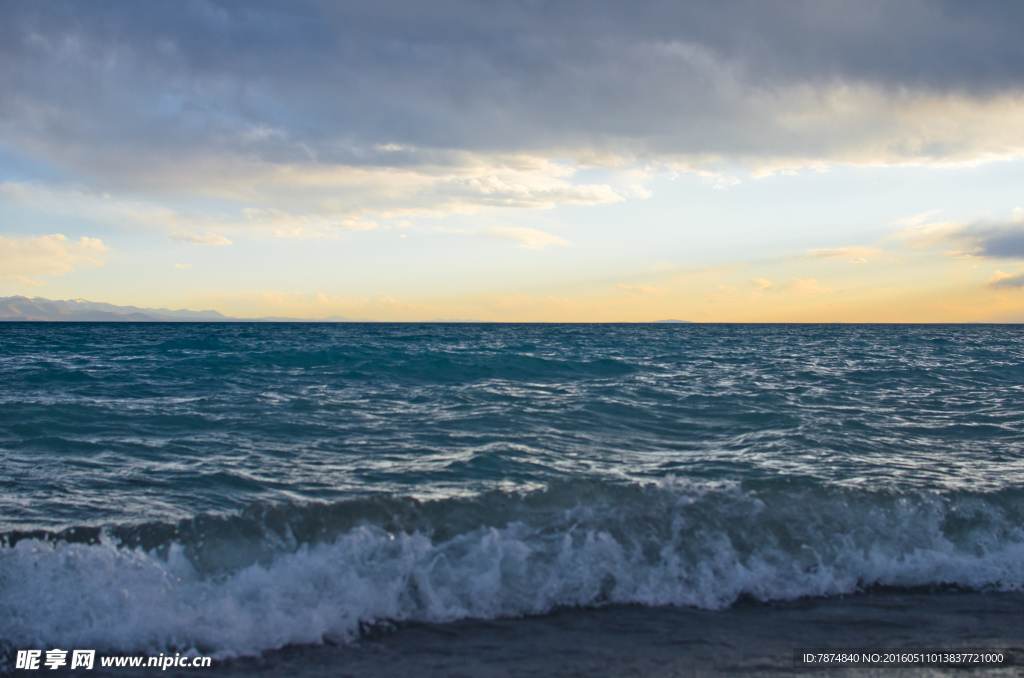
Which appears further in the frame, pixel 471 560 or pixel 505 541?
pixel 505 541

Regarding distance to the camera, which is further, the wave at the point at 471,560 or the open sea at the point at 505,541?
Answer: the wave at the point at 471,560

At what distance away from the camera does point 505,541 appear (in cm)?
621

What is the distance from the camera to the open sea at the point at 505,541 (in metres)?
4.90

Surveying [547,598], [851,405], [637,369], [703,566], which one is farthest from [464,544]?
[637,369]

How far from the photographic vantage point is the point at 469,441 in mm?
10344

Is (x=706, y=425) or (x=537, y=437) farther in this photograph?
→ (x=706, y=425)

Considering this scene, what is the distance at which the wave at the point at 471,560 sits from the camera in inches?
203

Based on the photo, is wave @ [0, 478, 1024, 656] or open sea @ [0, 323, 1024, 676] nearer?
open sea @ [0, 323, 1024, 676]

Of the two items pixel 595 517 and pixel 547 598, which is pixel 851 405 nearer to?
pixel 595 517

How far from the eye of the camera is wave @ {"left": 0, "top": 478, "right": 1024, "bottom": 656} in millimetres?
5156

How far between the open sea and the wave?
0.08ft

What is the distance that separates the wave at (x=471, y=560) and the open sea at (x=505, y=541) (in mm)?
26

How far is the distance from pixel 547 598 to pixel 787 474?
15.5 ft

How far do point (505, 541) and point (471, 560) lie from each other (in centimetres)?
46
